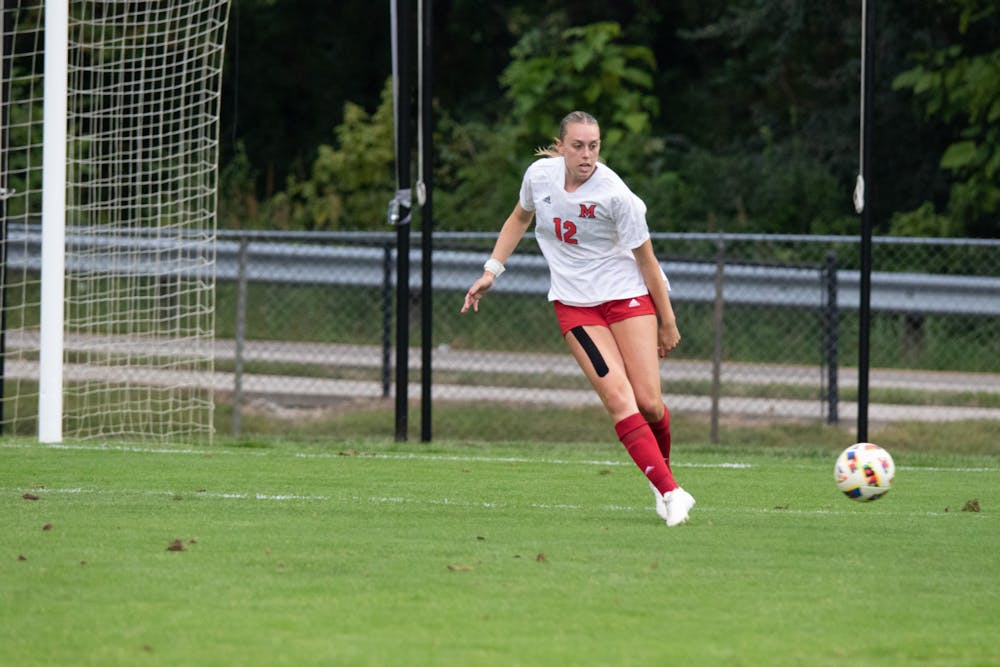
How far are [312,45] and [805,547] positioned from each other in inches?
821

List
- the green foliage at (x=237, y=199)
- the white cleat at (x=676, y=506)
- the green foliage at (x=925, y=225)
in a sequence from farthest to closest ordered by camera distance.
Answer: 1. the green foliage at (x=237, y=199)
2. the green foliage at (x=925, y=225)
3. the white cleat at (x=676, y=506)

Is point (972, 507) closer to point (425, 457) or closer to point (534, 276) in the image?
point (425, 457)

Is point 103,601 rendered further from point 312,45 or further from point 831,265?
point 312,45

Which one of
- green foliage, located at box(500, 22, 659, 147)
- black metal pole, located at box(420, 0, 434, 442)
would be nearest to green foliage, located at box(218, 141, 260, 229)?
green foliage, located at box(500, 22, 659, 147)

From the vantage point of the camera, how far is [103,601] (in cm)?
502

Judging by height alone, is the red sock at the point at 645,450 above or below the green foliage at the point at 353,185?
below

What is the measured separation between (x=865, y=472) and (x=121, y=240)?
6.14m

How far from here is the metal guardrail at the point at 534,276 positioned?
13164 mm

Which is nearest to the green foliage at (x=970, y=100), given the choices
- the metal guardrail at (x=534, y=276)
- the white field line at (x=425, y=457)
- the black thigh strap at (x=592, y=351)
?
the metal guardrail at (x=534, y=276)

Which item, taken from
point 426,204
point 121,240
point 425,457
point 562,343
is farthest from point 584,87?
point 425,457

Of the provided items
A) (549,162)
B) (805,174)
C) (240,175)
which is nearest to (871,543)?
(549,162)

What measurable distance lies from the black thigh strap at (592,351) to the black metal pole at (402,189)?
361cm

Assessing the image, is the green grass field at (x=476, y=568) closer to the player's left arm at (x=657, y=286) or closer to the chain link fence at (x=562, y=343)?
the player's left arm at (x=657, y=286)

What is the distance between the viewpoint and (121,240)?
11.0m
